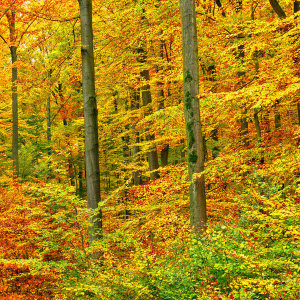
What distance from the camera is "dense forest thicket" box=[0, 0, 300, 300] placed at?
11.8 feet

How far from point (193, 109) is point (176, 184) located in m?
2.52

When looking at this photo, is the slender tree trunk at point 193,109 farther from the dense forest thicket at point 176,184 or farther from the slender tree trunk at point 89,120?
the slender tree trunk at point 89,120

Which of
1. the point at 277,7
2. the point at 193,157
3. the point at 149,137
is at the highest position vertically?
the point at 277,7

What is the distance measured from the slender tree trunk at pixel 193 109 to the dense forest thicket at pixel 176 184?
0.9 inches

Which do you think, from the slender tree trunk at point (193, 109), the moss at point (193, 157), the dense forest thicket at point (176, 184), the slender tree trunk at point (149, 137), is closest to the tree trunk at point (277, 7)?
the dense forest thicket at point (176, 184)

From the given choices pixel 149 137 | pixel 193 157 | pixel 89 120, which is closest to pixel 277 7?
pixel 193 157

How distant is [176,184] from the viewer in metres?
7.37

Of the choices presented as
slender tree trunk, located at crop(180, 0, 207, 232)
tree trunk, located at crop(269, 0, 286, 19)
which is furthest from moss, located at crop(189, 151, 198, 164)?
tree trunk, located at crop(269, 0, 286, 19)

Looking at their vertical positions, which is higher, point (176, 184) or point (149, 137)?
point (149, 137)

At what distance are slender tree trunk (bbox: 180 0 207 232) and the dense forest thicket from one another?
0.02 metres

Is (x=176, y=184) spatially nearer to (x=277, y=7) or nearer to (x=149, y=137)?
(x=149, y=137)

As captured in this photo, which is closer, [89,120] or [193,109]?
[193,109]

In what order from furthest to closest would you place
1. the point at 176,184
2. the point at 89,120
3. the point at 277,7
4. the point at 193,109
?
the point at 176,184 < the point at 277,7 < the point at 89,120 < the point at 193,109

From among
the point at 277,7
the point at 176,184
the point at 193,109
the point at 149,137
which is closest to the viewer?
the point at 193,109
